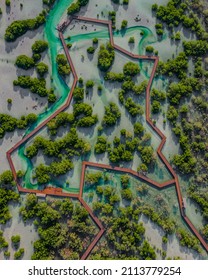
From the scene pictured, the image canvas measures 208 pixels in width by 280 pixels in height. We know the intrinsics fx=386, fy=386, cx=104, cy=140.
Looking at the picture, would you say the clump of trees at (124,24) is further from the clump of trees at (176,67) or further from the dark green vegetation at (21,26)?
the dark green vegetation at (21,26)

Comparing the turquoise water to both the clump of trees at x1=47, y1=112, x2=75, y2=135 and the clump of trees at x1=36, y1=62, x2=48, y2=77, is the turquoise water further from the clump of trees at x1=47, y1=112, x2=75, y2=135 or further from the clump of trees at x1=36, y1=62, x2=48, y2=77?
the clump of trees at x1=47, y1=112, x2=75, y2=135

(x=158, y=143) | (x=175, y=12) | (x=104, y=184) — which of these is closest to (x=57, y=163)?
(x=104, y=184)

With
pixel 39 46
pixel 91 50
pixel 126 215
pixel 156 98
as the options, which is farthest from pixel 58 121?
pixel 126 215

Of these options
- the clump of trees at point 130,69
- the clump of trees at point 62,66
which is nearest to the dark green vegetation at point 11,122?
the clump of trees at point 62,66

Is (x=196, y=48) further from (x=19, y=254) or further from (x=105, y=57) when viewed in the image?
(x=19, y=254)

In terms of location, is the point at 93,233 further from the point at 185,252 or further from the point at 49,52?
the point at 49,52
